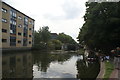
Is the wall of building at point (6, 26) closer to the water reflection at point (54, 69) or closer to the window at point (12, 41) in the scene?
the window at point (12, 41)

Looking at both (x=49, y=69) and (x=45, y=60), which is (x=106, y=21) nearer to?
(x=49, y=69)

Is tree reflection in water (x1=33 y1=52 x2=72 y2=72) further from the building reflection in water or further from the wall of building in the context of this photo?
the wall of building

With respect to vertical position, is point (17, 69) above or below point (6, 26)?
below

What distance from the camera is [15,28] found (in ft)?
195

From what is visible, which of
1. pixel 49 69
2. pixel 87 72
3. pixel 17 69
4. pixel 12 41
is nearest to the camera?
pixel 87 72

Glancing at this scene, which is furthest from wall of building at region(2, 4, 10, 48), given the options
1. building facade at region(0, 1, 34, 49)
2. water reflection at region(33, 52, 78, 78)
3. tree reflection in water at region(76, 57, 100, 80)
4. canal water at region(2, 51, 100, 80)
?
tree reflection in water at region(76, 57, 100, 80)

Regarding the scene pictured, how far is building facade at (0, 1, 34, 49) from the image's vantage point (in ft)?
168

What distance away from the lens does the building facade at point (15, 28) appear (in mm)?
51250

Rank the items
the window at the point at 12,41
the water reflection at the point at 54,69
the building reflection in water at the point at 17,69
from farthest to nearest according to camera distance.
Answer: the window at the point at 12,41, the water reflection at the point at 54,69, the building reflection in water at the point at 17,69

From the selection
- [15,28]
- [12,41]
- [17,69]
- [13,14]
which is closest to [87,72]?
[17,69]

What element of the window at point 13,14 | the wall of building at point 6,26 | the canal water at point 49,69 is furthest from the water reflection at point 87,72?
the window at point 13,14

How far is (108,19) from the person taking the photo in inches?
835

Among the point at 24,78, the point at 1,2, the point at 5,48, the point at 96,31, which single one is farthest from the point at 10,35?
the point at 24,78

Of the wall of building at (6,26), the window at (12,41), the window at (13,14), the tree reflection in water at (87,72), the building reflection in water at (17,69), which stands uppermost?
the window at (13,14)
